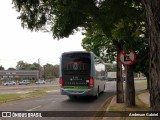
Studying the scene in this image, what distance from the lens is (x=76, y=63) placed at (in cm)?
2188

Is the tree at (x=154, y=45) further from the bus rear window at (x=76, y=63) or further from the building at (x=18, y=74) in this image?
the building at (x=18, y=74)

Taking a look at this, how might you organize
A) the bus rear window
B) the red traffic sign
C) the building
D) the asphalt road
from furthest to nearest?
the building → the bus rear window → the asphalt road → the red traffic sign

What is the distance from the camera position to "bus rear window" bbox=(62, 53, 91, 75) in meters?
21.8

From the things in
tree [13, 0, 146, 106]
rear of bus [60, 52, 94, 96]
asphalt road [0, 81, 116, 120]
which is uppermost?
tree [13, 0, 146, 106]

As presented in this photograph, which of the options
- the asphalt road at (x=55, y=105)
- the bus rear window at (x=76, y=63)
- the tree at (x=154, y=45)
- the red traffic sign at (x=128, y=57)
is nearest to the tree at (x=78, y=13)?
the red traffic sign at (x=128, y=57)

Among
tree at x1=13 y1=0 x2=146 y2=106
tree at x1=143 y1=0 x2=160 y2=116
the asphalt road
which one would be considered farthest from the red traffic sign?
tree at x1=143 y1=0 x2=160 y2=116

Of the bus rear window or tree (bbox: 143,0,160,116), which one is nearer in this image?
tree (bbox: 143,0,160,116)

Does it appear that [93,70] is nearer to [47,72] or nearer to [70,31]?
[70,31]

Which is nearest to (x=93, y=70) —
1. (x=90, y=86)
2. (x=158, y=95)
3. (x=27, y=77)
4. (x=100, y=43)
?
(x=90, y=86)

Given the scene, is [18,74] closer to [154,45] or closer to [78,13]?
[78,13]

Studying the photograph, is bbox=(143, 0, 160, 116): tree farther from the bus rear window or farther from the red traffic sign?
the bus rear window

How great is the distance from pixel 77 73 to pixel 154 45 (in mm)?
15320

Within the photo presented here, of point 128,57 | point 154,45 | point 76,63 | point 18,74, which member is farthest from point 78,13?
point 18,74

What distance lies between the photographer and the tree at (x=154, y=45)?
663 cm
